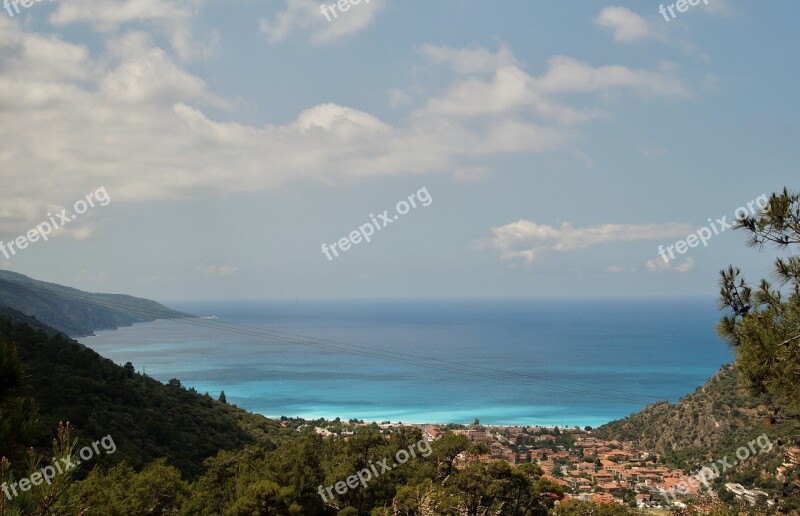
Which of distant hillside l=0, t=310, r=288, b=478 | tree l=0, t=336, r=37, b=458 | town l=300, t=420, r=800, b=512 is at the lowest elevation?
town l=300, t=420, r=800, b=512

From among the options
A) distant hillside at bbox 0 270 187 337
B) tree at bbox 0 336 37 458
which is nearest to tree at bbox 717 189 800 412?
tree at bbox 0 336 37 458

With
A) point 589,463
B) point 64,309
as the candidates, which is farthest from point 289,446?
point 64,309

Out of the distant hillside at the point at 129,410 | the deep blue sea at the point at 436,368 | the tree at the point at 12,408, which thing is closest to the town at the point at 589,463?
the distant hillside at the point at 129,410

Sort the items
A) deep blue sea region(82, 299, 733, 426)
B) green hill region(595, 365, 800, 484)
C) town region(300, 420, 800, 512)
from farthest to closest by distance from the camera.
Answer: deep blue sea region(82, 299, 733, 426) → green hill region(595, 365, 800, 484) → town region(300, 420, 800, 512)

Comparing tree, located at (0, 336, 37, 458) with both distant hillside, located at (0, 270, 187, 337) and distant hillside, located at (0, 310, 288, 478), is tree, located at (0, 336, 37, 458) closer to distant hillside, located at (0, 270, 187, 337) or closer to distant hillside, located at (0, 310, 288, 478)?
distant hillside, located at (0, 310, 288, 478)

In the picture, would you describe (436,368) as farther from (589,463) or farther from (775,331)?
(775,331)

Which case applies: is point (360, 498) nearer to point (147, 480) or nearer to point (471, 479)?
point (471, 479)

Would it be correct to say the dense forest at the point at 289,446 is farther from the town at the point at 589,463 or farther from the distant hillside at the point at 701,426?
the town at the point at 589,463

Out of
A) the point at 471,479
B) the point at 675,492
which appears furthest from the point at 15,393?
the point at 675,492
